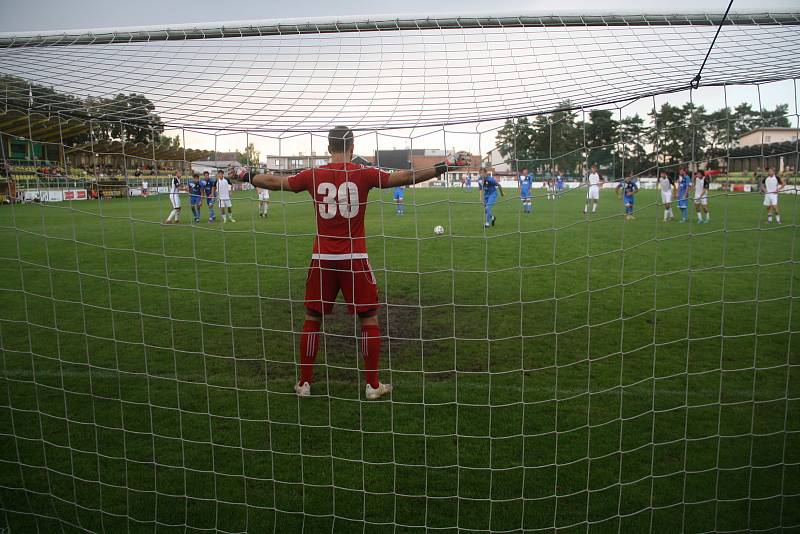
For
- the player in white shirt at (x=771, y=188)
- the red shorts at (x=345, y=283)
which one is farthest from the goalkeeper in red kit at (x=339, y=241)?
the player in white shirt at (x=771, y=188)

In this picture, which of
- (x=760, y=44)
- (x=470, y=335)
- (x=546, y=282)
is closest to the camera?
(x=760, y=44)

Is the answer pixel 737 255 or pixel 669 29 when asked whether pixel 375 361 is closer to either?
pixel 669 29

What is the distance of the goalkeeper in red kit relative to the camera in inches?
155

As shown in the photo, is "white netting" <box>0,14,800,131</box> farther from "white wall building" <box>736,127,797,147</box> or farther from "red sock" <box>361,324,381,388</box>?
"red sock" <box>361,324,381,388</box>

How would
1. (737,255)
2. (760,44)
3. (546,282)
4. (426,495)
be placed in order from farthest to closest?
1. (737,255)
2. (546,282)
3. (760,44)
4. (426,495)

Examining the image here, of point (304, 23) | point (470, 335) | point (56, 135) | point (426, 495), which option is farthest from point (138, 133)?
point (470, 335)

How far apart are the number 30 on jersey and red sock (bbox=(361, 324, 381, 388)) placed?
34.1 inches

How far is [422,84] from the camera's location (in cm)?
394

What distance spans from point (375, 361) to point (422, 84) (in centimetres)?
207

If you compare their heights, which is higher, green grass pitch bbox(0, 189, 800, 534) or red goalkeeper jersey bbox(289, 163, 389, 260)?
red goalkeeper jersey bbox(289, 163, 389, 260)

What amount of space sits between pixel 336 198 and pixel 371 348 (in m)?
1.15

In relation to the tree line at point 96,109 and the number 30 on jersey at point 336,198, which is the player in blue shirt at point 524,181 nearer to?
the number 30 on jersey at point 336,198

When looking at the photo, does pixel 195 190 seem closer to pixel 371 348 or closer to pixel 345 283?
pixel 345 283

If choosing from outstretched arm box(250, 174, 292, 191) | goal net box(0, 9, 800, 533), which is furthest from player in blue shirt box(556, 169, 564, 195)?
outstretched arm box(250, 174, 292, 191)
